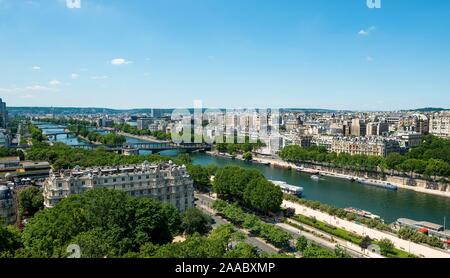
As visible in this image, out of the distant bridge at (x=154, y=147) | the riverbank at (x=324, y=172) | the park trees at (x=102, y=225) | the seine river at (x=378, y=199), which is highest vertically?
the park trees at (x=102, y=225)

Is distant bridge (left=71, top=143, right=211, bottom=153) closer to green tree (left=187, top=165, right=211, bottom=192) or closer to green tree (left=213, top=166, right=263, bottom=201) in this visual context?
green tree (left=187, top=165, right=211, bottom=192)

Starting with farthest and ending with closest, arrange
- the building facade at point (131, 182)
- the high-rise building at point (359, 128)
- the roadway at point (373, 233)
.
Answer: the high-rise building at point (359, 128), the building facade at point (131, 182), the roadway at point (373, 233)

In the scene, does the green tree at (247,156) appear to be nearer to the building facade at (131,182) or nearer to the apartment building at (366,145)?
the apartment building at (366,145)

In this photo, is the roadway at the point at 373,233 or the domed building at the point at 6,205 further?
the domed building at the point at 6,205

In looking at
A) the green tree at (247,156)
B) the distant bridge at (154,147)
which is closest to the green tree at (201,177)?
the green tree at (247,156)

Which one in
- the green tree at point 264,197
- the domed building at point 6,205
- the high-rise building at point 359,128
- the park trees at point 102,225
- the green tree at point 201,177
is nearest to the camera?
the park trees at point 102,225

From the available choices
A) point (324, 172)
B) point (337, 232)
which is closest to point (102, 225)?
point (337, 232)

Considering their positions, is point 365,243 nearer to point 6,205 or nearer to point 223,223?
point 223,223
